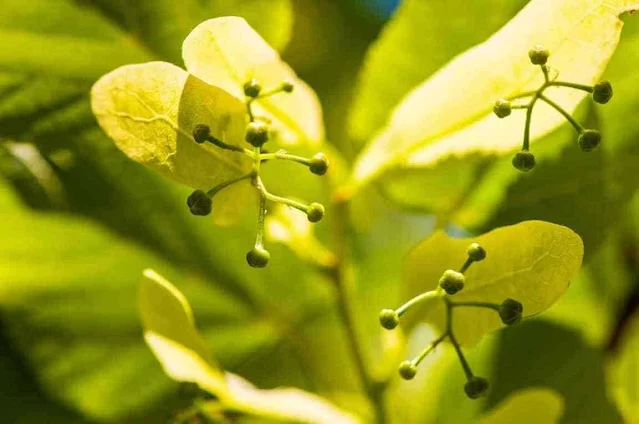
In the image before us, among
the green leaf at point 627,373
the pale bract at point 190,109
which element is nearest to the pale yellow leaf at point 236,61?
the pale bract at point 190,109

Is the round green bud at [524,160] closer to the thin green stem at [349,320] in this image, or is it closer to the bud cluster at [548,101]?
the bud cluster at [548,101]

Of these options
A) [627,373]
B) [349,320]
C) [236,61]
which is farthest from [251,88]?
[627,373]

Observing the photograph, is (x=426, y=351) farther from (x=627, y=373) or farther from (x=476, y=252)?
(x=627, y=373)

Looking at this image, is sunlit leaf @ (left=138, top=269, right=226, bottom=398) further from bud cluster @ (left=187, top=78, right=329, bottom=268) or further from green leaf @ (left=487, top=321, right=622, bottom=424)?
green leaf @ (left=487, top=321, right=622, bottom=424)

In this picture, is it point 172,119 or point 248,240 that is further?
point 248,240

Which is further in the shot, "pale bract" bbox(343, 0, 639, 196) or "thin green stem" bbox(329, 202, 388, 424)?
"thin green stem" bbox(329, 202, 388, 424)

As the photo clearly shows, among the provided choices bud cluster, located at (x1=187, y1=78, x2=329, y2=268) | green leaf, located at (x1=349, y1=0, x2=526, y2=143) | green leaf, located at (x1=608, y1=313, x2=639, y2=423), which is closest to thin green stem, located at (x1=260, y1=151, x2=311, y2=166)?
bud cluster, located at (x1=187, y1=78, x2=329, y2=268)

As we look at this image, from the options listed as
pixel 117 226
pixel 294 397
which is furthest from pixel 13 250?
pixel 294 397
